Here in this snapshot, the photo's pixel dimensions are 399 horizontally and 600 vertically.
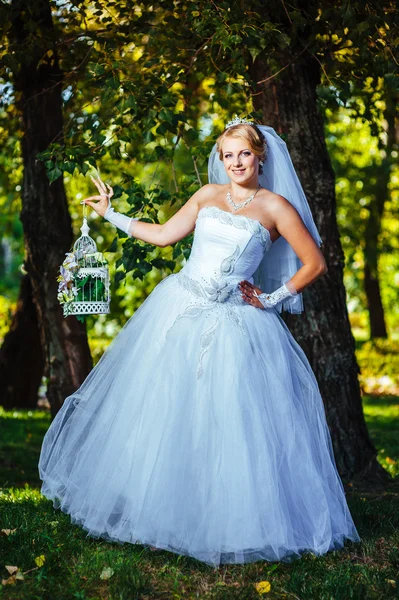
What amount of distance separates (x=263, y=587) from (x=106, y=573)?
2.56 ft

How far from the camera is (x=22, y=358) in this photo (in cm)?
1024

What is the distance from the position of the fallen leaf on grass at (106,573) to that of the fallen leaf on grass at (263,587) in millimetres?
723

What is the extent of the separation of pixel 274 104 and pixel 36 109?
2205 millimetres

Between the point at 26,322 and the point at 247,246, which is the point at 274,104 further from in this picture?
the point at 26,322

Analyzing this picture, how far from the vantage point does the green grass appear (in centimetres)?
362

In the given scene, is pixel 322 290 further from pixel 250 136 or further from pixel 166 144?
pixel 250 136

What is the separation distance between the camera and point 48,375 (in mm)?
6961

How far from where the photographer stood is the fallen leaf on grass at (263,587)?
3646 mm

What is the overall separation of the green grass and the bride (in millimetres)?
92

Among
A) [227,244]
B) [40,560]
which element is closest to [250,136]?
[227,244]

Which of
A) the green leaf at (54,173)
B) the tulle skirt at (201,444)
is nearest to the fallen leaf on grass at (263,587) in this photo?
the tulle skirt at (201,444)

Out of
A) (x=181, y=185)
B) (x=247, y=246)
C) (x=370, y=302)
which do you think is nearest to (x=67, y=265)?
(x=247, y=246)

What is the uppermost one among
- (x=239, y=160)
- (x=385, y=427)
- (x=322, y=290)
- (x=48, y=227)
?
(x=239, y=160)

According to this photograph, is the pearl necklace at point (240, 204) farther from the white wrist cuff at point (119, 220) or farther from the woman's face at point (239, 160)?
the white wrist cuff at point (119, 220)
